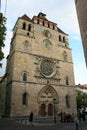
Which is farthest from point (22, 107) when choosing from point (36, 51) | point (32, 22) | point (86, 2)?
point (86, 2)

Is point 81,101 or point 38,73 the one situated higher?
point 38,73

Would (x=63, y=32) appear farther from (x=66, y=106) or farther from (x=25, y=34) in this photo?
(x=66, y=106)

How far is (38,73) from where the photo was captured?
2703 cm

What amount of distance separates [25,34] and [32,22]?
3739 millimetres

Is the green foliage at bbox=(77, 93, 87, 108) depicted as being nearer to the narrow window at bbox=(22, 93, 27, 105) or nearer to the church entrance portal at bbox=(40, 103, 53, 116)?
the church entrance portal at bbox=(40, 103, 53, 116)

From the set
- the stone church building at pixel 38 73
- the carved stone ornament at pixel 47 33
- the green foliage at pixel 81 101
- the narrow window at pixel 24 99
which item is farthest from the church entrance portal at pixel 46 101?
the green foliage at pixel 81 101

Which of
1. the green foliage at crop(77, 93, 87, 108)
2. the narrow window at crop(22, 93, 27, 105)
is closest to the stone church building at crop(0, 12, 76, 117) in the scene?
the narrow window at crop(22, 93, 27, 105)

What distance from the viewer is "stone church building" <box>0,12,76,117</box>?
24.4 m

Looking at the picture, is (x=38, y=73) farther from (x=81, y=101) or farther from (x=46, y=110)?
(x=81, y=101)

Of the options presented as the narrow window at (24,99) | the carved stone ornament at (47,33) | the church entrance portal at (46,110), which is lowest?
the church entrance portal at (46,110)

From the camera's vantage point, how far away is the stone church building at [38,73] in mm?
24359

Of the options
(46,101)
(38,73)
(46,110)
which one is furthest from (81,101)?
(38,73)

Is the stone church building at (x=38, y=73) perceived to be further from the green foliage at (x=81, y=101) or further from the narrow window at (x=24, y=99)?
the green foliage at (x=81, y=101)

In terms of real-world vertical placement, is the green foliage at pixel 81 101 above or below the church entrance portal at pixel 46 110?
above
